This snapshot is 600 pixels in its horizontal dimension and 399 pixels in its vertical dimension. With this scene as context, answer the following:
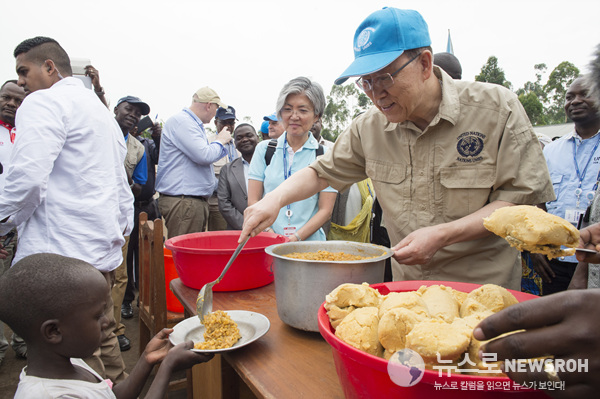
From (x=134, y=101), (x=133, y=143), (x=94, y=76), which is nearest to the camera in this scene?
(x=94, y=76)

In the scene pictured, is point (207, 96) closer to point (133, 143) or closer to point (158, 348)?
point (133, 143)

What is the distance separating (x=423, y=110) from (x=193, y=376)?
191 cm

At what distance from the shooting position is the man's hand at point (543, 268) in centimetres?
293

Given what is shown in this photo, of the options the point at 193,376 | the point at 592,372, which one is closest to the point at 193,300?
the point at 193,376

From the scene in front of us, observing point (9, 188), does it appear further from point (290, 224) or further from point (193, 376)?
point (290, 224)

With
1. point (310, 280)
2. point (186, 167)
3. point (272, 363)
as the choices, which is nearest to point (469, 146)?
point (310, 280)

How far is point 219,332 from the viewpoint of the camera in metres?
1.38

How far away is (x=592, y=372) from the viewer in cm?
53

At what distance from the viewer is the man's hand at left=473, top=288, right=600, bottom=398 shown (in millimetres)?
531

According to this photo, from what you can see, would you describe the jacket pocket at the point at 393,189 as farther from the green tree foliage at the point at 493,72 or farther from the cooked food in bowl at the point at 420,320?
the green tree foliage at the point at 493,72

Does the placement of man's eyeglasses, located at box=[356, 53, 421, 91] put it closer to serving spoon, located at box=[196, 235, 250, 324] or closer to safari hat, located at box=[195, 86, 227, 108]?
serving spoon, located at box=[196, 235, 250, 324]

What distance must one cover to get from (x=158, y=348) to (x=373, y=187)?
4.65 ft

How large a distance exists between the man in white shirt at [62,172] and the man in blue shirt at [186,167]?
1676mm

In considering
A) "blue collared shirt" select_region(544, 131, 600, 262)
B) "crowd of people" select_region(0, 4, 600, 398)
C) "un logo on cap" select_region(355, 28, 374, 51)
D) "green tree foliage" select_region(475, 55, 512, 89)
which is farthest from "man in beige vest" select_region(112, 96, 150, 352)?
"green tree foliage" select_region(475, 55, 512, 89)
